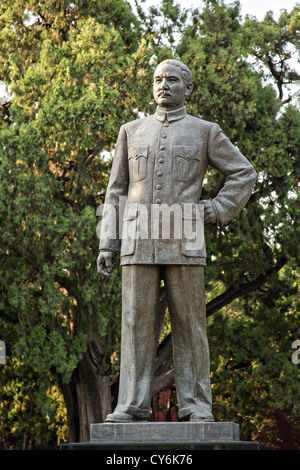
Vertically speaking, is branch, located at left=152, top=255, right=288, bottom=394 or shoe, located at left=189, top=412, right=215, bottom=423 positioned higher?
branch, located at left=152, top=255, right=288, bottom=394

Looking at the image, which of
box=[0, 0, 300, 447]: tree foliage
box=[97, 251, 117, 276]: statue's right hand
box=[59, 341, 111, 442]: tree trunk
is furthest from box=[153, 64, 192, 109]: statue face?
box=[59, 341, 111, 442]: tree trunk

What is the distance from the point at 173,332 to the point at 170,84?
73.4 inches

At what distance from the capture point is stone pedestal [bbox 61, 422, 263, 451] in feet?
17.0

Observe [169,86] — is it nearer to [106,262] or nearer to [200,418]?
[106,262]

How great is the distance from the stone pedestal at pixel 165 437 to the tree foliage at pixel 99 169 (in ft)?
32.1

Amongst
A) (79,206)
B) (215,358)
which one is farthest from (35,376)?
(79,206)

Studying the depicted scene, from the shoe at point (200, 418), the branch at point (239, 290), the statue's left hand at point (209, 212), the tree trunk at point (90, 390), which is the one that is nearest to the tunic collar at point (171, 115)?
the statue's left hand at point (209, 212)

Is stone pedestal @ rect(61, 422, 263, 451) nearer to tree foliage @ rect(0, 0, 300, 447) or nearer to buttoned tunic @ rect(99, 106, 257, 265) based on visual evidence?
buttoned tunic @ rect(99, 106, 257, 265)

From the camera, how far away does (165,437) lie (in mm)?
5355

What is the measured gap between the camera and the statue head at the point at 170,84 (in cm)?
614

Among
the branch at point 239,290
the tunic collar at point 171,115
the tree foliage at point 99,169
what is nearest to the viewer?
the tunic collar at point 171,115

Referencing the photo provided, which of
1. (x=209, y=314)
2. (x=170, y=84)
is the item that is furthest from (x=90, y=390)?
(x=170, y=84)

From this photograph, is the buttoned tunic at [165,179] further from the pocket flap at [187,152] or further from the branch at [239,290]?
the branch at [239,290]

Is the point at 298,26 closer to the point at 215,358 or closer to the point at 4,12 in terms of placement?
the point at 4,12
